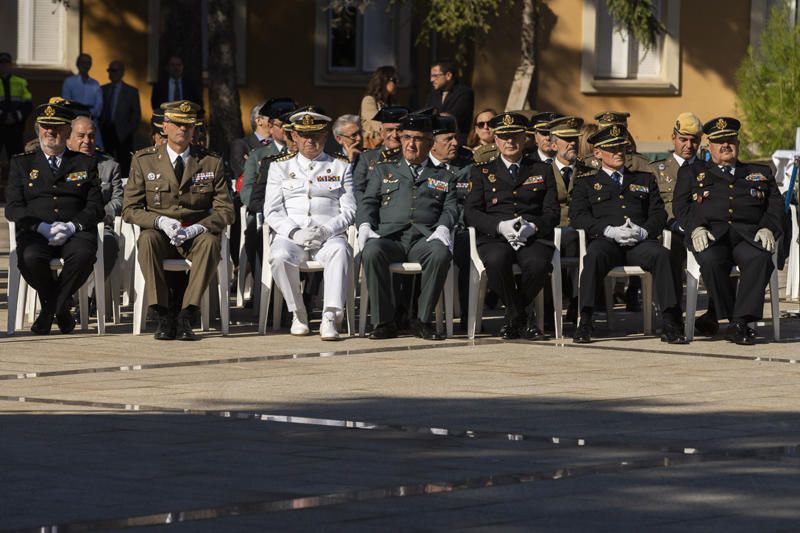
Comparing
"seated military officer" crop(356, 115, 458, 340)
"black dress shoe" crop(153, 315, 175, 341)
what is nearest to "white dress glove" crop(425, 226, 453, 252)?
"seated military officer" crop(356, 115, 458, 340)

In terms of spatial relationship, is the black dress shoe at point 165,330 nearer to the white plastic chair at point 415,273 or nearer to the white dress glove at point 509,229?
the white plastic chair at point 415,273

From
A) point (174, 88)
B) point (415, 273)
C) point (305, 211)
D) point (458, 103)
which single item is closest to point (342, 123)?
point (305, 211)

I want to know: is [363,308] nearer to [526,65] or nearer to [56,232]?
[56,232]

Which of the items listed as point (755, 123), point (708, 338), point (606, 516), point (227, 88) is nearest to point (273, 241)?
point (708, 338)

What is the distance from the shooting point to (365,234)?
1405 centimetres

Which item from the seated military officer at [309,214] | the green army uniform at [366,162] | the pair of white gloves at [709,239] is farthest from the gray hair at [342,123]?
the pair of white gloves at [709,239]

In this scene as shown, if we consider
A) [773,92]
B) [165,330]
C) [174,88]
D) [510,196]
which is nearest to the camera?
[165,330]

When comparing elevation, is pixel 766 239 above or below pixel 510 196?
below

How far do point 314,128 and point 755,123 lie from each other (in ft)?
46.6

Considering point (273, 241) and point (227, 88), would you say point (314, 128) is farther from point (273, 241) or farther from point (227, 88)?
point (227, 88)

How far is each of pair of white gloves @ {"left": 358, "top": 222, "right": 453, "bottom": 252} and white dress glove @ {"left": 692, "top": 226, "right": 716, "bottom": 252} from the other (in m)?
1.70

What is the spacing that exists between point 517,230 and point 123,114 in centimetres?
1265

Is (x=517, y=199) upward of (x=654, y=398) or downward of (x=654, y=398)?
upward

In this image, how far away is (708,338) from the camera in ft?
46.4
